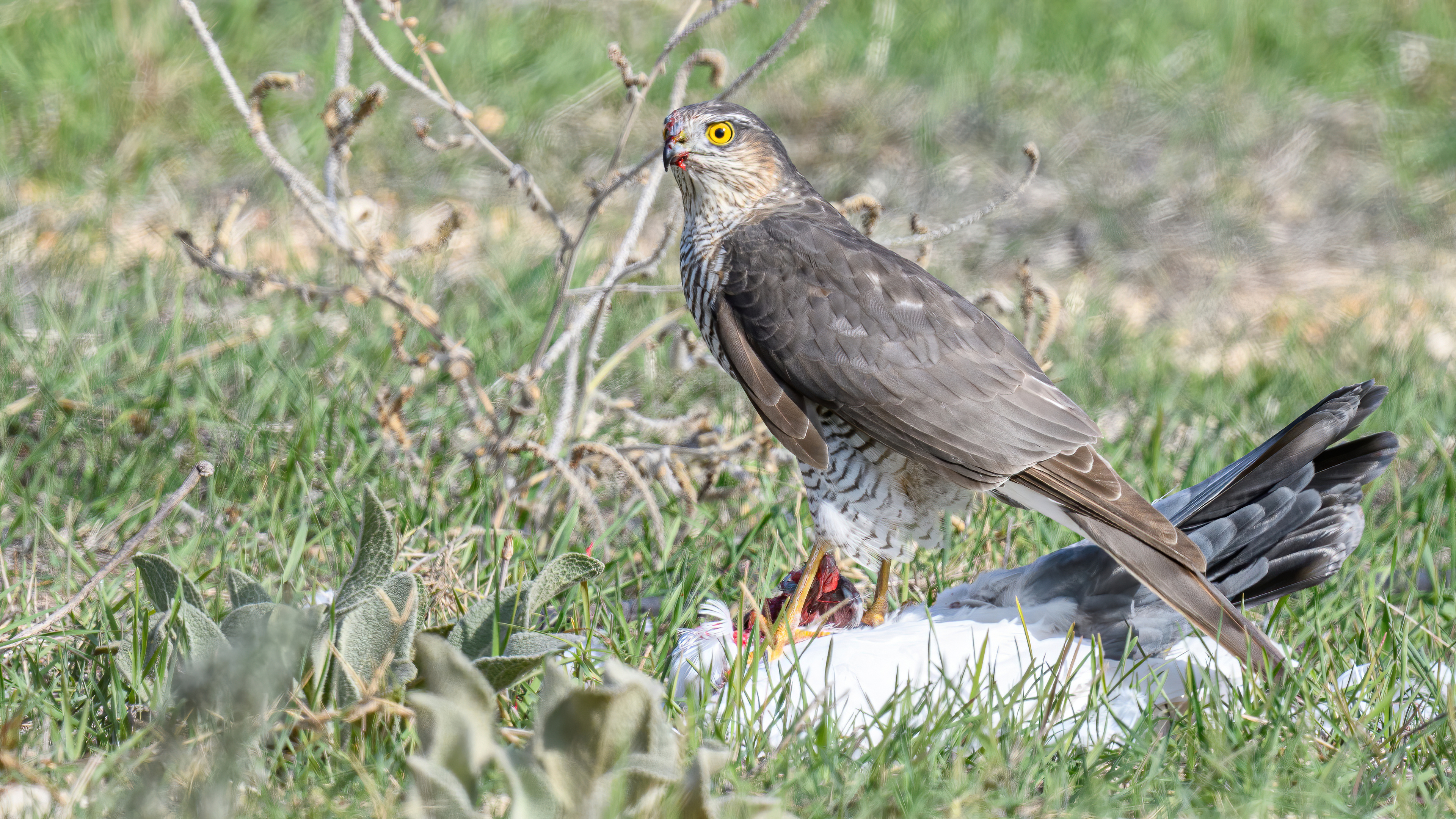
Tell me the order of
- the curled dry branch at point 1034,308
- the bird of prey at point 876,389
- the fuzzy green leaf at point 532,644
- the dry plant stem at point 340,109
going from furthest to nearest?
the curled dry branch at point 1034,308 < the dry plant stem at point 340,109 < the bird of prey at point 876,389 < the fuzzy green leaf at point 532,644

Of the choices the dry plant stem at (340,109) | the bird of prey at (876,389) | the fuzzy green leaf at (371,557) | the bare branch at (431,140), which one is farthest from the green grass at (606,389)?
the bare branch at (431,140)

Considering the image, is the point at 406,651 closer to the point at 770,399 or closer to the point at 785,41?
the point at 770,399

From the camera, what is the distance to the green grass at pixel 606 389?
248cm

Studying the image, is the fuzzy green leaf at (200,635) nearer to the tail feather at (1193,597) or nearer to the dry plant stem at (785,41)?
the dry plant stem at (785,41)

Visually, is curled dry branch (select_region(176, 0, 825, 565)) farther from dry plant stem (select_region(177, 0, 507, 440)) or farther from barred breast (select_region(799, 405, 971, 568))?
barred breast (select_region(799, 405, 971, 568))

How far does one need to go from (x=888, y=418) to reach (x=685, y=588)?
0.69 metres

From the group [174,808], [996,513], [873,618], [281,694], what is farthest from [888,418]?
[174,808]

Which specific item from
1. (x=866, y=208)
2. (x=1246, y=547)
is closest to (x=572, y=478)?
(x=866, y=208)

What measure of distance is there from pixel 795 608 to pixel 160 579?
136 centimetres

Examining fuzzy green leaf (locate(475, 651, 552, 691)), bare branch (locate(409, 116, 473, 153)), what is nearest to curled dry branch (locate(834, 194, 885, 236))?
bare branch (locate(409, 116, 473, 153))

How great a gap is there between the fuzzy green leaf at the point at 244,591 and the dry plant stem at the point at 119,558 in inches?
7.0

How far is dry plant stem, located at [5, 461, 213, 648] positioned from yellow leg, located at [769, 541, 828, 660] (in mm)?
1212

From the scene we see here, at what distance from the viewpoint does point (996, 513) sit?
158 inches

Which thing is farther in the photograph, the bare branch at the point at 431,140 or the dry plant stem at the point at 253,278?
the dry plant stem at the point at 253,278
